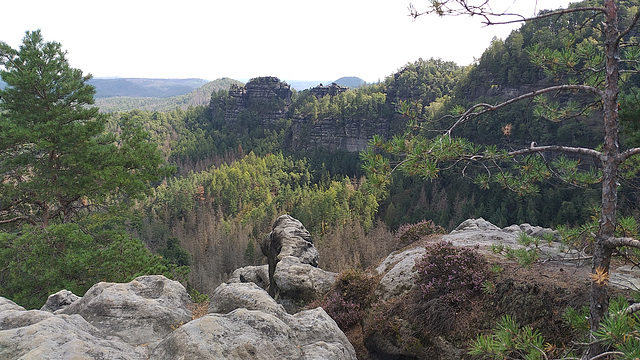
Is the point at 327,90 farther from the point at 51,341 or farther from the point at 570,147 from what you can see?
the point at 51,341

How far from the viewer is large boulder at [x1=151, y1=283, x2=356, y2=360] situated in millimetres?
4766

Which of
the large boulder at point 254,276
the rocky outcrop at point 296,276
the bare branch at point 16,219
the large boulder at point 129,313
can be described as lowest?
the large boulder at point 254,276

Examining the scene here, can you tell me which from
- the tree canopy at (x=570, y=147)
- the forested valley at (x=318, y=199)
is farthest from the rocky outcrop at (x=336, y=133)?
the tree canopy at (x=570, y=147)

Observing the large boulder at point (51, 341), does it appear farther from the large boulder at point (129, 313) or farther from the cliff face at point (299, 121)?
A: the cliff face at point (299, 121)

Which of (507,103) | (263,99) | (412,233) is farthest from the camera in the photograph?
(263,99)

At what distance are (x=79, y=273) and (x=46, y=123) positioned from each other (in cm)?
519

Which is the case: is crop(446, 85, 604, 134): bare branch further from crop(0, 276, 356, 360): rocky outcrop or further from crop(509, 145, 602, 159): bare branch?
crop(0, 276, 356, 360): rocky outcrop

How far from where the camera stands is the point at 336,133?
334 feet

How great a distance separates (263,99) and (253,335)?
130m

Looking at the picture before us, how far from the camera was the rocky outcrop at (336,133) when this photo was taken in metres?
97.5

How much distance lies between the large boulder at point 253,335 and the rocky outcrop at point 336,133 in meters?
89.0

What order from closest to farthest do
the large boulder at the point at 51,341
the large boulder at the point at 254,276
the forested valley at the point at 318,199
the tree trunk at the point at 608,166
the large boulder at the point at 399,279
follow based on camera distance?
1. the tree trunk at the point at 608,166
2. the large boulder at the point at 51,341
3. the large boulder at the point at 399,279
4. the forested valley at the point at 318,199
5. the large boulder at the point at 254,276

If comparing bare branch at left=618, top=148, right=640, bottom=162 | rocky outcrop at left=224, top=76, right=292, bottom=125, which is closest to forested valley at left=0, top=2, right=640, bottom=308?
bare branch at left=618, top=148, right=640, bottom=162

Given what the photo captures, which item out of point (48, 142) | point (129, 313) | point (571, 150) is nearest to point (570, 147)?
point (571, 150)
